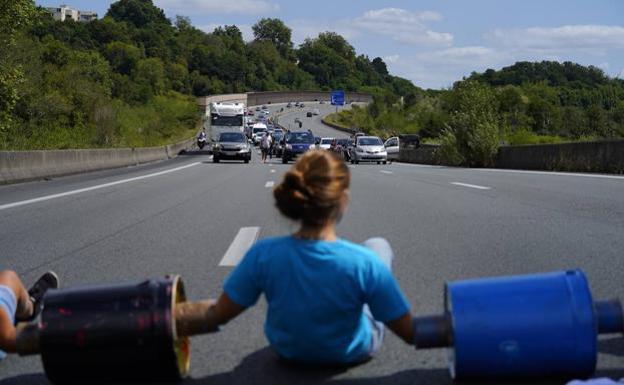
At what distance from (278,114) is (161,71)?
24.3 metres

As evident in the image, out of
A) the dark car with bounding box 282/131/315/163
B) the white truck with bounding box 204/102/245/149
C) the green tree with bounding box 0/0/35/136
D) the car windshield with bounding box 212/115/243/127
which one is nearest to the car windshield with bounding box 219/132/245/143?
the dark car with bounding box 282/131/315/163

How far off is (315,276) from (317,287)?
0.05 m

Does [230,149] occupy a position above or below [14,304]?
below

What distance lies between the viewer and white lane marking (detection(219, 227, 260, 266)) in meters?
8.01

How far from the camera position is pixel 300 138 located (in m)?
47.4

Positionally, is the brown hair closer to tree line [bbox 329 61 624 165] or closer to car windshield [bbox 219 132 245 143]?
tree line [bbox 329 61 624 165]

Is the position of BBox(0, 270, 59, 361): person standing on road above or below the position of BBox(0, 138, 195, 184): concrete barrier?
above

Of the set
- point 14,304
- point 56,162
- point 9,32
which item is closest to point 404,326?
point 14,304

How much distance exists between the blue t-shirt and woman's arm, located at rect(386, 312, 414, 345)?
0.05 meters

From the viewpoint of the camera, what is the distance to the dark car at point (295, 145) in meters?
45.6

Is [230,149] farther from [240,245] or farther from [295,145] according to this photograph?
[240,245]

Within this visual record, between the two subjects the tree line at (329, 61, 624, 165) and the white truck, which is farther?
the white truck

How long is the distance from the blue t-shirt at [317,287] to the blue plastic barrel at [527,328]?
12.5 inches

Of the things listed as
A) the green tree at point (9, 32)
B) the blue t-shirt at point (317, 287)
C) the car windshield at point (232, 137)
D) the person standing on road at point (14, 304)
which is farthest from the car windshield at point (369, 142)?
the blue t-shirt at point (317, 287)
